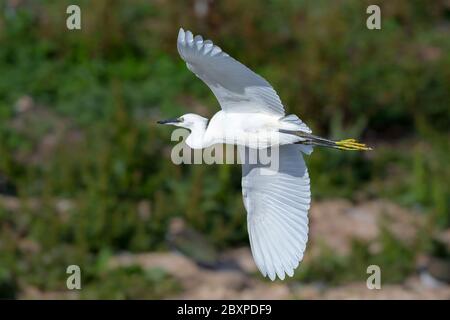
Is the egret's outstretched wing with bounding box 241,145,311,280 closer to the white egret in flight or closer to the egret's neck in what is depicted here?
the white egret in flight

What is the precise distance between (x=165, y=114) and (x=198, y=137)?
3.84 metres

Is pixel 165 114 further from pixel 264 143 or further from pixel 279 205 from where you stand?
pixel 264 143

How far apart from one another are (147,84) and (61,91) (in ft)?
2.34

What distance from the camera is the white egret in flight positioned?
6.32 m

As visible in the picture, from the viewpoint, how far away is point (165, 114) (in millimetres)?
10422

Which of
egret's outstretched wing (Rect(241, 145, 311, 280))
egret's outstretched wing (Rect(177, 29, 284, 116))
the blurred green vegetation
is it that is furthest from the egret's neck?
the blurred green vegetation

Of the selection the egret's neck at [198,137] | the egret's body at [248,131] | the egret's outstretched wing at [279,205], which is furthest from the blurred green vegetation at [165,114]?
the egret's body at [248,131]

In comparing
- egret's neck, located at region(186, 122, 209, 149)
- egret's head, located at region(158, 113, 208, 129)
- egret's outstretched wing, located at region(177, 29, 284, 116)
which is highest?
egret's outstretched wing, located at region(177, 29, 284, 116)

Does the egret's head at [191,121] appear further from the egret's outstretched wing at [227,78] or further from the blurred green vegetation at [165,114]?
the blurred green vegetation at [165,114]

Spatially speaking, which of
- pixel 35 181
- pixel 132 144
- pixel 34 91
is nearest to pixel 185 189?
pixel 132 144

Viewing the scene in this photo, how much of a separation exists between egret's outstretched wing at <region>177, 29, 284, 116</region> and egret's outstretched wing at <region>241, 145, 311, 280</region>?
361mm

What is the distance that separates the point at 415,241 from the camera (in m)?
9.29

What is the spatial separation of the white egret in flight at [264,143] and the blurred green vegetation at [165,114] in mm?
2118
